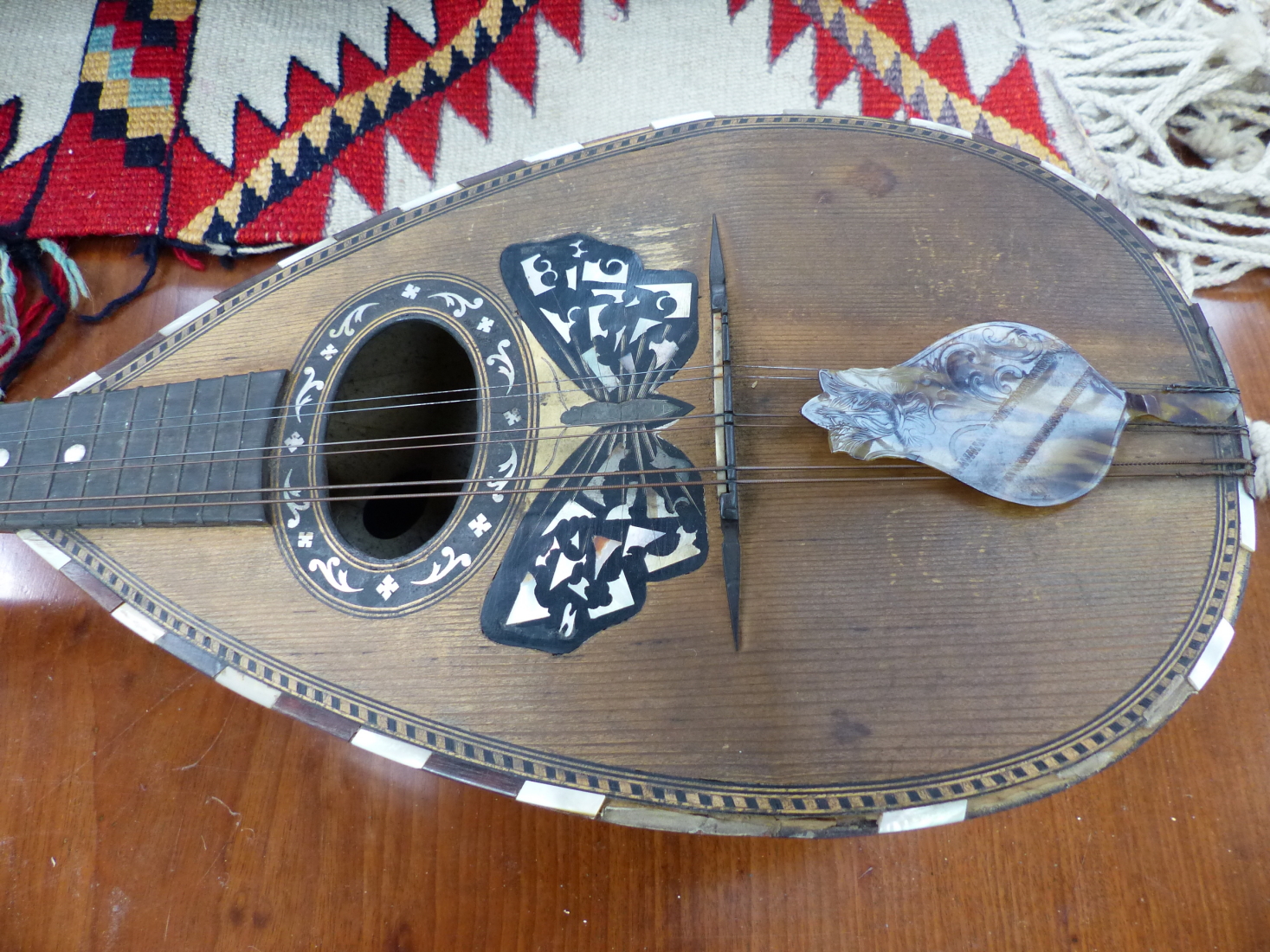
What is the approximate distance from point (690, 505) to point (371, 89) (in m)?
1.11

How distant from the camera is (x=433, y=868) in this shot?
0.96 m

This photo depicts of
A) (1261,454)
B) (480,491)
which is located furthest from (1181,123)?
(480,491)

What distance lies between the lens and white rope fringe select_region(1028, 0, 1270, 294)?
118 centimetres

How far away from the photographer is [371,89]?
1395 millimetres

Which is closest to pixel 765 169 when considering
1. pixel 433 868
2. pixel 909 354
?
pixel 909 354

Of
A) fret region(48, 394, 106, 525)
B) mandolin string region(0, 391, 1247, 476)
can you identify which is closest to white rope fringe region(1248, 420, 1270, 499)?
mandolin string region(0, 391, 1247, 476)

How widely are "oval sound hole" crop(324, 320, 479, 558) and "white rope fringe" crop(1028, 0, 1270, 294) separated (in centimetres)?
114

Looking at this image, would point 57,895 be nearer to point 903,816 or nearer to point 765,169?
point 903,816

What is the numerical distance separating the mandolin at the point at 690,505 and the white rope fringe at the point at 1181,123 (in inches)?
15.4

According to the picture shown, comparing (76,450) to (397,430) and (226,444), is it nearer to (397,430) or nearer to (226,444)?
(226,444)

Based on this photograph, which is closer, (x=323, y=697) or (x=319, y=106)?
(x=323, y=697)

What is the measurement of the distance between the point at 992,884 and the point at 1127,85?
1291mm

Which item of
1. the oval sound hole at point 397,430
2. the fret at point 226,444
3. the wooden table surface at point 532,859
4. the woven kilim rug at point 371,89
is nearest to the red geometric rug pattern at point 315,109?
the woven kilim rug at point 371,89

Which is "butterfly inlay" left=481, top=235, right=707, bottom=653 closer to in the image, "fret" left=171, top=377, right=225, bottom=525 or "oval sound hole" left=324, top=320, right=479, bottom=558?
"oval sound hole" left=324, top=320, right=479, bottom=558
